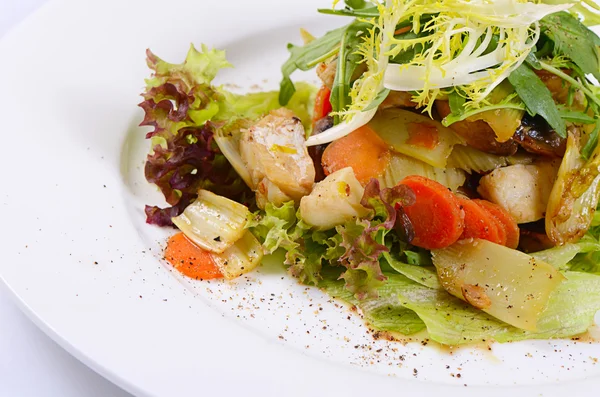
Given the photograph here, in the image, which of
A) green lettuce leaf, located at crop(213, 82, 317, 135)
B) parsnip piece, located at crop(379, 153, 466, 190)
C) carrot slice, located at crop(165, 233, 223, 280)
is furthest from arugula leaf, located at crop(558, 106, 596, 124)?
carrot slice, located at crop(165, 233, 223, 280)

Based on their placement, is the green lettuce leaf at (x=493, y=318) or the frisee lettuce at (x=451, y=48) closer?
the green lettuce leaf at (x=493, y=318)

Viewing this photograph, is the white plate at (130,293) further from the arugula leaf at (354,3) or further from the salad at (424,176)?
the arugula leaf at (354,3)

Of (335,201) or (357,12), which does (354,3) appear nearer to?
(357,12)

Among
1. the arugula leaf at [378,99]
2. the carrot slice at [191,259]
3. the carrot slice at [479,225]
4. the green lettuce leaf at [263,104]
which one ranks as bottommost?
the carrot slice at [479,225]

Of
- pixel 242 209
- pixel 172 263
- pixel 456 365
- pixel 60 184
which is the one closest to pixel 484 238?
pixel 456 365

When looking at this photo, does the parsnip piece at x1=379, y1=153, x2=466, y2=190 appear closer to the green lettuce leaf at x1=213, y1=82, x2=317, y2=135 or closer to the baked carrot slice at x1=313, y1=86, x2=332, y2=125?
the baked carrot slice at x1=313, y1=86, x2=332, y2=125

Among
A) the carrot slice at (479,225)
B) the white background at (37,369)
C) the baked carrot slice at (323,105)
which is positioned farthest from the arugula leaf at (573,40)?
the white background at (37,369)
